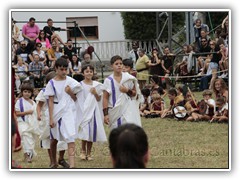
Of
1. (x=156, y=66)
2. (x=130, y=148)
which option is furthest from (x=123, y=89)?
(x=156, y=66)

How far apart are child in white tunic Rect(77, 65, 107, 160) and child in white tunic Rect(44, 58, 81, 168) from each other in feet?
2.82

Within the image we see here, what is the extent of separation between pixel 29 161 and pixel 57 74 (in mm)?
1667

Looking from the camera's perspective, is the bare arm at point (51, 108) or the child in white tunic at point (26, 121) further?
the child in white tunic at point (26, 121)

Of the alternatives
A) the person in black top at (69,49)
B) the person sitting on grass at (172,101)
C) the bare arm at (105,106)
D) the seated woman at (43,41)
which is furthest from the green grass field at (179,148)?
the seated woman at (43,41)

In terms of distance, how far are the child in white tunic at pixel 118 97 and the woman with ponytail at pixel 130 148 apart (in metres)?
5.37

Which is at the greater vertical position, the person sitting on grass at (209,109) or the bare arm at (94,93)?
the bare arm at (94,93)

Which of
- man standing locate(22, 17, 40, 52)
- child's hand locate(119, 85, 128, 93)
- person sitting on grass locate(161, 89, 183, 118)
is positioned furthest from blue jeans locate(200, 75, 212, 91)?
child's hand locate(119, 85, 128, 93)

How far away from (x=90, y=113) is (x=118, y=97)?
798mm

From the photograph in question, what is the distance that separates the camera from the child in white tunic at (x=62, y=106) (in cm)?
956

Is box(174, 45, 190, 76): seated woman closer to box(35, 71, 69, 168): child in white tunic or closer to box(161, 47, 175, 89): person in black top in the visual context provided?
box(161, 47, 175, 89): person in black top

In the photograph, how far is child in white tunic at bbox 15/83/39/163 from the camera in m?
10.7

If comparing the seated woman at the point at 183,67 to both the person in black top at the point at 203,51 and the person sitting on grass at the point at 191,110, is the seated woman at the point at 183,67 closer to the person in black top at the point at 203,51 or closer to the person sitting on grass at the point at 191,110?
the person in black top at the point at 203,51
